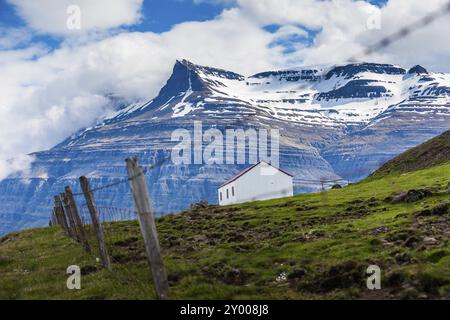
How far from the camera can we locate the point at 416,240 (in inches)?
1048

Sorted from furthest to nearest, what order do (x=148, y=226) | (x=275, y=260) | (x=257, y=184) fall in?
(x=257, y=184) → (x=275, y=260) → (x=148, y=226)

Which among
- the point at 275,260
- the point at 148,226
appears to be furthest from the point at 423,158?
the point at 148,226

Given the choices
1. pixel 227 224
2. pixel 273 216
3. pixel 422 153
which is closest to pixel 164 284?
pixel 227 224

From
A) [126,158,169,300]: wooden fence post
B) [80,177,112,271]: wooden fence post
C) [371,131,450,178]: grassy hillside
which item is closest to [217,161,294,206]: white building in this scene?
[371,131,450,178]: grassy hillside

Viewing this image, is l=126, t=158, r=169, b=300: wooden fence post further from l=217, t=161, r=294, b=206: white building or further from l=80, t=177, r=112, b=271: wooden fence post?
l=217, t=161, r=294, b=206: white building

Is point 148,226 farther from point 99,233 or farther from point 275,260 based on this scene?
point 99,233

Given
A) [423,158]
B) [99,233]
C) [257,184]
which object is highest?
[423,158]

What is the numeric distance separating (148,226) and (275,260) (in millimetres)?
9158

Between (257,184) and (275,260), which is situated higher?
(257,184)

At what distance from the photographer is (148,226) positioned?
754 inches

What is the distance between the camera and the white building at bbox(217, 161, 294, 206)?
110812 mm
